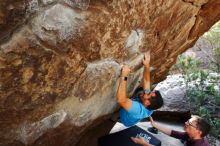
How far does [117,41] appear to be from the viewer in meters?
3.37

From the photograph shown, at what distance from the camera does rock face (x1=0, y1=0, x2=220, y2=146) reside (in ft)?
8.54

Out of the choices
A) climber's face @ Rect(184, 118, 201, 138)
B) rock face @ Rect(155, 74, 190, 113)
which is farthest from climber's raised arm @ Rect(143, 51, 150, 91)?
rock face @ Rect(155, 74, 190, 113)

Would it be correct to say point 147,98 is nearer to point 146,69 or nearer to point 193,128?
point 146,69

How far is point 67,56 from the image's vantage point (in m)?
2.95

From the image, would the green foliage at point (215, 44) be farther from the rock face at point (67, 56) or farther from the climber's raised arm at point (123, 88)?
the climber's raised arm at point (123, 88)

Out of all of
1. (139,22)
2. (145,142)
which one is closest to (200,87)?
(145,142)

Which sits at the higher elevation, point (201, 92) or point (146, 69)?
point (146, 69)

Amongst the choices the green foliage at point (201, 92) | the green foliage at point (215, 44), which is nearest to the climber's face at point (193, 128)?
the green foliage at point (201, 92)

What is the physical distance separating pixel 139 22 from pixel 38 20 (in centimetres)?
124

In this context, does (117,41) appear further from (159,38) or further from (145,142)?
(145,142)

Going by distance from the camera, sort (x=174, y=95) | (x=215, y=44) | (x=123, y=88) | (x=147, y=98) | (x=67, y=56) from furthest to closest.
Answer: (x=215, y=44) < (x=174, y=95) < (x=147, y=98) < (x=123, y=88) < (x=67, y=56)

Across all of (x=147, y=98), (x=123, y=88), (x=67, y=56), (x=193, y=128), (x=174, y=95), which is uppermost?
(x=67, y=56)

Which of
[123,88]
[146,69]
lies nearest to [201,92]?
[146,69]

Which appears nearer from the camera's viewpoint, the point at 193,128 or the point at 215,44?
the point at 193,128
